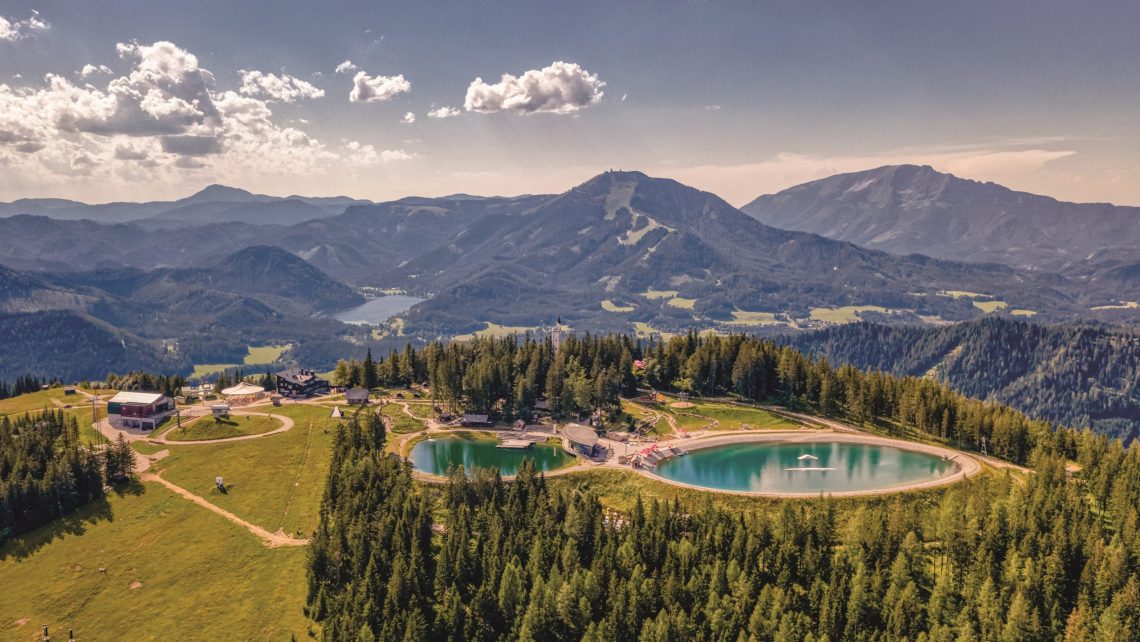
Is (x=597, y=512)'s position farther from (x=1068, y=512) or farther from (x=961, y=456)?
(x=961, y=456)

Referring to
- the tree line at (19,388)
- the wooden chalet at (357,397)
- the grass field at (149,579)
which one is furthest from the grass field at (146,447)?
the tree line at (19,388)

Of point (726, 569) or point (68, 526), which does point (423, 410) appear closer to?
point (68, 526)

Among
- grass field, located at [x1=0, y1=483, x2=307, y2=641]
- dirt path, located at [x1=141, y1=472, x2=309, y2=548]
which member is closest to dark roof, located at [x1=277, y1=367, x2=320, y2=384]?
dirt path, located at [x1=141, y1=472, x2=309, y2=548]

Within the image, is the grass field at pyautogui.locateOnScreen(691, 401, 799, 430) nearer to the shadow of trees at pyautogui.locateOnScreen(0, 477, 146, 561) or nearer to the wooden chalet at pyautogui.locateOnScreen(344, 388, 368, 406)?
the wooden chalet at pyautogui.locateOnScreen(344, 388, 368, 406)

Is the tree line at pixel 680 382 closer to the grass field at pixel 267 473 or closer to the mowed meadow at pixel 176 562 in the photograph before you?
the grass field at pixel 267 473

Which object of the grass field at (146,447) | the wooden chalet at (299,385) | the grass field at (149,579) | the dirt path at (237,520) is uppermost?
the wooden chalet at (299,385)

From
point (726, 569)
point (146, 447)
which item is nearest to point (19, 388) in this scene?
point (146, 447)

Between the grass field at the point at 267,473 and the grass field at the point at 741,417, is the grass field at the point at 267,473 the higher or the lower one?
the lower one

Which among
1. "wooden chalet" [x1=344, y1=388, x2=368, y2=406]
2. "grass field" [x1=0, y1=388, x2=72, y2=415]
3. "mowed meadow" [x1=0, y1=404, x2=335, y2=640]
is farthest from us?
"wooden chalet" [x1=344, y1=388, x2=368, y2=406]
